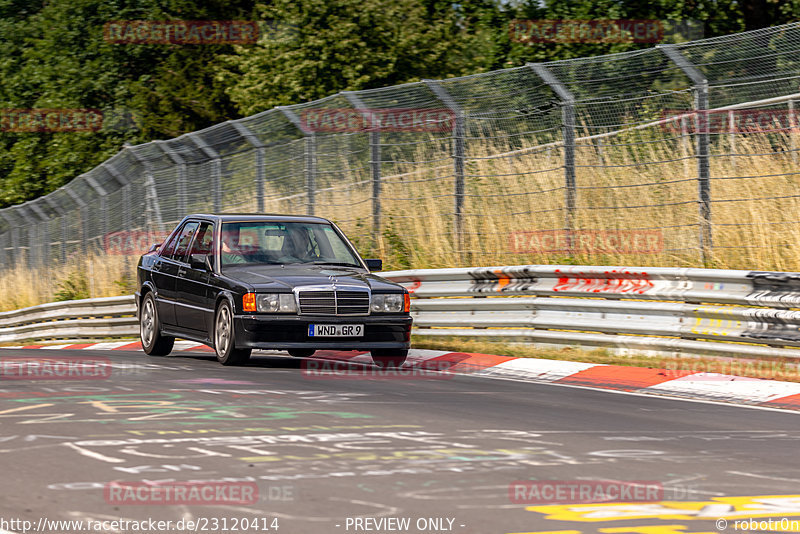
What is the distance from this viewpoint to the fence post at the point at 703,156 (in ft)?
43.0

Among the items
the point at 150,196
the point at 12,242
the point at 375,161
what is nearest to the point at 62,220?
the point at 150,196

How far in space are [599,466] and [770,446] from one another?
1500mm

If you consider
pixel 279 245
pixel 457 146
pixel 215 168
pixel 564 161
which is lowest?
pixel 279 245

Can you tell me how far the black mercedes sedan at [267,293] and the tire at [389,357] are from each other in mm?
11

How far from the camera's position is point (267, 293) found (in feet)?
39.0

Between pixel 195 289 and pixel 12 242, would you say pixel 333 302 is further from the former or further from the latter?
pixel 12 242

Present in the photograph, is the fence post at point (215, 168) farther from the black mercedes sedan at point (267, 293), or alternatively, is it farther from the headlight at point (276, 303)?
the headlight at point (276, 303)

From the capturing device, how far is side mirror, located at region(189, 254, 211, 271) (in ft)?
42.6

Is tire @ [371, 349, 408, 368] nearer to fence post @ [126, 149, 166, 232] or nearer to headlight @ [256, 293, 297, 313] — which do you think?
headlight @ [256, 293, 297, 313]

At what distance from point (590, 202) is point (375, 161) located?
10.9 feet

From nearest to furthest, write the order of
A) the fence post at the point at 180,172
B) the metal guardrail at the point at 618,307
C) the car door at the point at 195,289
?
the metal guardrail at the point at 618,307 → the car door at the point at 195,289 → the fence post at the point at 180,172

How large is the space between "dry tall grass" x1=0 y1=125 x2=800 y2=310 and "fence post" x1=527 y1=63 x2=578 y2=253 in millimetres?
125

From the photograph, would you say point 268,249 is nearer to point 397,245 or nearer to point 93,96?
point 397,245

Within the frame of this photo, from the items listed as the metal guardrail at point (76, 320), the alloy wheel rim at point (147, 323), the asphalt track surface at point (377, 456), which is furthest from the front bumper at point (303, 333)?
the metal guardrail at point (76, 320)
